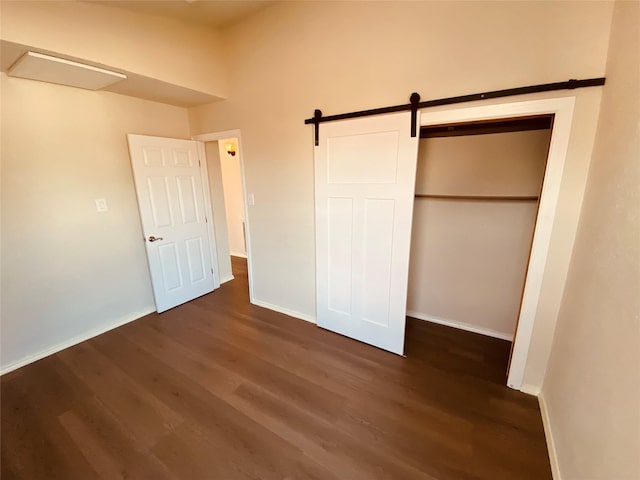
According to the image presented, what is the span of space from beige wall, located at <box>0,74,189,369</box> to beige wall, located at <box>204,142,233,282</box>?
0.69 meters

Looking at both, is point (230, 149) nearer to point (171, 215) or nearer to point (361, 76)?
point (171, 215)

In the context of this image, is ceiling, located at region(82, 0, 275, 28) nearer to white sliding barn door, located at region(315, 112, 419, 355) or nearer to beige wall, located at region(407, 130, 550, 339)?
white sliding barn door, located at region(315, 112, 419, 355)

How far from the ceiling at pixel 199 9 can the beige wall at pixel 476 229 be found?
6.85 feet

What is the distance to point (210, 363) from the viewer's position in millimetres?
2334

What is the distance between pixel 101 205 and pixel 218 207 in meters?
1.38

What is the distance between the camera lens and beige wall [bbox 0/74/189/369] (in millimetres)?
2213

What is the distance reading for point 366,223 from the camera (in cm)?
231

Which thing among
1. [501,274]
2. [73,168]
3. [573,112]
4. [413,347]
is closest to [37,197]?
[73,168]

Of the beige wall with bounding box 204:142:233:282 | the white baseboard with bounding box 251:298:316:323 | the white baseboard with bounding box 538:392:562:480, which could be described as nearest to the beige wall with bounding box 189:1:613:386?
the white baseboard with bounding box 251:298:316:323

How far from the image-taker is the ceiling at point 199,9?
82.7 inches

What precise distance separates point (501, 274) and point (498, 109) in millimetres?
1548

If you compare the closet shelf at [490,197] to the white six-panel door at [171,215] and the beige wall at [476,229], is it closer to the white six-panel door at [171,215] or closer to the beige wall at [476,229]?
the beige wall at [476,229]

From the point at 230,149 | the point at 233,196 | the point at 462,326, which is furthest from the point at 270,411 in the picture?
the point at 230,149

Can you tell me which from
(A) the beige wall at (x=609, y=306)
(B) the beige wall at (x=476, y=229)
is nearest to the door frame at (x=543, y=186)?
(A) the beige wall at (x=609, y=306)
